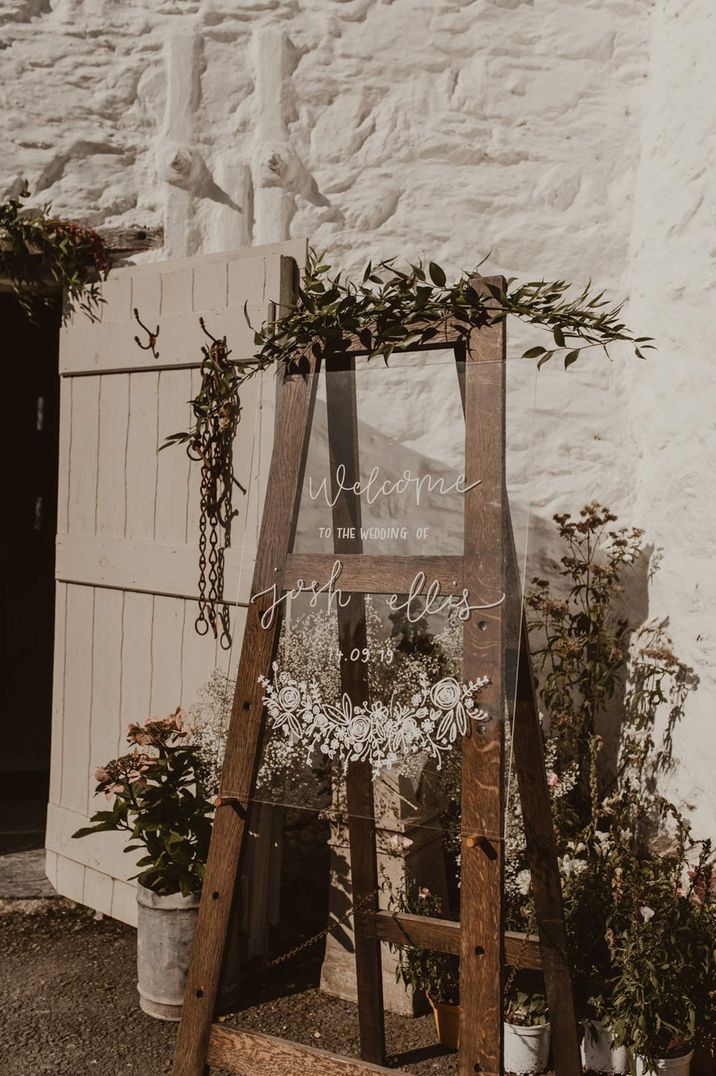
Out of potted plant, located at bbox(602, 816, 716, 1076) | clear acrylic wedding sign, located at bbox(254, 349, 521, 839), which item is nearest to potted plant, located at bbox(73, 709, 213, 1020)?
clear acrylic wedding sign, located at bbox(254, 349, 521, 839)

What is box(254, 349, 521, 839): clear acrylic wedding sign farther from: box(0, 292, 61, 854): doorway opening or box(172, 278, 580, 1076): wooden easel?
box(0, 292, 61, 854): doorway opening

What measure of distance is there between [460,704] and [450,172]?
244 cm

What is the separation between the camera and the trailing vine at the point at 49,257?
348 centimetres

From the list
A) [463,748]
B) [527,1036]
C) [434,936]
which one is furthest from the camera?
[527,1036]

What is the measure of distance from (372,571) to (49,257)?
220 centimetres

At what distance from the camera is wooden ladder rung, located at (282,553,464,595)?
1852 millimetres

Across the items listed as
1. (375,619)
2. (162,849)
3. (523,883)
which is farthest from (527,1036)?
(375,619)

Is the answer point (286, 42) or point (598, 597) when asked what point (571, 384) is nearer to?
point (598, 597)

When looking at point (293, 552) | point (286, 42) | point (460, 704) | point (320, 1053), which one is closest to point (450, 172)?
point (286, 42)

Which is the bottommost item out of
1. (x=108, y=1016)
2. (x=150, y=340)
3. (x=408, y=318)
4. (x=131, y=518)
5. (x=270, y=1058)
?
(x=108, y=1016)

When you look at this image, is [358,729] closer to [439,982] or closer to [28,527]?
[439,982]

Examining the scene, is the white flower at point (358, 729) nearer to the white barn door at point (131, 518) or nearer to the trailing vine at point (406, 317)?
the trailing vine at point (406, 317)

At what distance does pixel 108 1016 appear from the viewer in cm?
277

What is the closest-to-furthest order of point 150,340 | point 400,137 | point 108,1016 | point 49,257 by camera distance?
point 108,1016 < point 150,340 < point 49,257 < point 400,137
